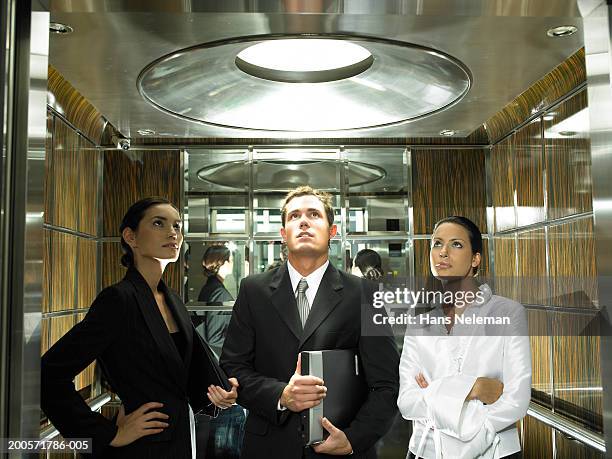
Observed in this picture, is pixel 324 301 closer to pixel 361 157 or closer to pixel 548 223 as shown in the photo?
pixel 548 223

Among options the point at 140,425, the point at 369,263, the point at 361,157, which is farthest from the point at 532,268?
the point at 140,425

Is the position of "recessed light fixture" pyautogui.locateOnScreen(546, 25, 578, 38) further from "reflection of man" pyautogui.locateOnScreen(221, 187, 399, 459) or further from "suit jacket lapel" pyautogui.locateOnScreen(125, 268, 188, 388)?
"suit jacket lapel" pyautogui.locateOnScreen(125, 268, 188, 388)

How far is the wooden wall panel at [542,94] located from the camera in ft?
7.49

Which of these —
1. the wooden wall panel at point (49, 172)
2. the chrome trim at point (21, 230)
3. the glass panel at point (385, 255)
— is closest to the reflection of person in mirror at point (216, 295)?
the glass panel at point (385, 255)

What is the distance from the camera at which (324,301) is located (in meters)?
1.97

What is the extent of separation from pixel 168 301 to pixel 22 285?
73cm

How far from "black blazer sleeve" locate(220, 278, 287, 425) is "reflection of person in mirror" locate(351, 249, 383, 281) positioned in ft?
4.25

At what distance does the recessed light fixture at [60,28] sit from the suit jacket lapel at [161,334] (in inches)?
30.2

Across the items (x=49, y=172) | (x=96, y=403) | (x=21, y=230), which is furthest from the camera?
(x=96, y=403)

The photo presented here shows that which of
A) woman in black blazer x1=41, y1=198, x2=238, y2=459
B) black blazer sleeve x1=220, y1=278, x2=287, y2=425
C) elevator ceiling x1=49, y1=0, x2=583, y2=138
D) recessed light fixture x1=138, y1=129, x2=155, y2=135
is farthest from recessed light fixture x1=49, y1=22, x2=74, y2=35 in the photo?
recessed light fixture x1=138, y1=129, x2=155, y2=135

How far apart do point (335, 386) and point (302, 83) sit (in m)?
1.13

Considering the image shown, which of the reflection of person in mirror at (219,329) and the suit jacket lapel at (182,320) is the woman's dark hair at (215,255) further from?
the suit jacket lapel at (182,320)

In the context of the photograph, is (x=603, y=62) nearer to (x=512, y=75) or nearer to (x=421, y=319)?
(x=512, y=75)

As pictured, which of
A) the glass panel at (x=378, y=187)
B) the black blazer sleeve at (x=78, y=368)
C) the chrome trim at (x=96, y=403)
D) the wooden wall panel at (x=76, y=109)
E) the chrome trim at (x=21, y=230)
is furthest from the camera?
the glass panel at (x=378, y=187)
